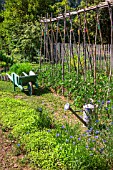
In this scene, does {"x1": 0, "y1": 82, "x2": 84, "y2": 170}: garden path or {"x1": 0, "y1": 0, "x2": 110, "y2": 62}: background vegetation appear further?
{"x1": 0, "y1": 0, "x2": 110, "y2": 62}: background vegetation

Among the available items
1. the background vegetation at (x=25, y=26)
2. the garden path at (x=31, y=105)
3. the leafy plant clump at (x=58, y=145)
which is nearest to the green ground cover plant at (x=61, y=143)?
the leafy plant clump at (x=58, y=145)

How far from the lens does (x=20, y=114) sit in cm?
550

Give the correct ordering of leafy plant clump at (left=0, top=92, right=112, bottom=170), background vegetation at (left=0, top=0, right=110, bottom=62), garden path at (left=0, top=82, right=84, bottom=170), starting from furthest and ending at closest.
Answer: background vegetation at (left=0, top=0, right=110, bottom=62) → garden path at (left=0, top=82, right=84, bottom=170) → leafy plant clump at (left=0, top=92, right=112, bottom=170)

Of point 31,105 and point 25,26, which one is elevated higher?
point 25,26

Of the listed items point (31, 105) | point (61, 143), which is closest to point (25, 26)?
point (31, 105)

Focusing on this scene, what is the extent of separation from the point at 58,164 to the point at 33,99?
166 inches

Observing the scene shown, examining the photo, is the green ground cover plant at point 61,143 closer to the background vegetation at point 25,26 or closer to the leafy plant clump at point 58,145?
the leafy plant clump at point 58,145

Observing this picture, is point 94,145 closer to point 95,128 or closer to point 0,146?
point 95,128

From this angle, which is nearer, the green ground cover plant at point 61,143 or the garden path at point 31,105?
the green ground cover plant at point 61,143

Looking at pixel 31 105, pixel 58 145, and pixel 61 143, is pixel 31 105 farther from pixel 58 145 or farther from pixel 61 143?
pixel 58 145

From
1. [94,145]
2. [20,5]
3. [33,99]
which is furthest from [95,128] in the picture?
[20,5]

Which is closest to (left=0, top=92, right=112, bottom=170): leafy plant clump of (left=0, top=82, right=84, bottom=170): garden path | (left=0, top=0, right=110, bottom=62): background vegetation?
(left=0, top=82, right=84, bottom=170): garden path

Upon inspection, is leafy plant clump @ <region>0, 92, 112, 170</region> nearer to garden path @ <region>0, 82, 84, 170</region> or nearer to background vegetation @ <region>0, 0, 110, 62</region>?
garden path @ <region>0, 82, 84, 170</region>

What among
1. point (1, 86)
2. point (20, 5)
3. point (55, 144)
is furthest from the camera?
point (20, 5)
